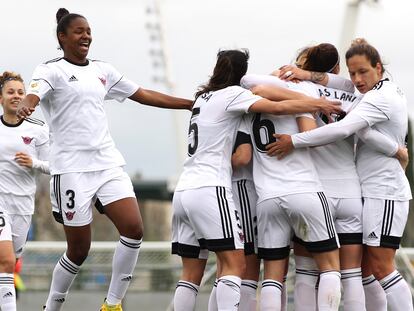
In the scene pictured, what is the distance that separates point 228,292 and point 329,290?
2.66 feet

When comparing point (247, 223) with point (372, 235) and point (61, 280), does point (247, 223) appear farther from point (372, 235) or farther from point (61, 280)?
point (61, 280)

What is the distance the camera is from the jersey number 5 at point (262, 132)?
32.3 feet

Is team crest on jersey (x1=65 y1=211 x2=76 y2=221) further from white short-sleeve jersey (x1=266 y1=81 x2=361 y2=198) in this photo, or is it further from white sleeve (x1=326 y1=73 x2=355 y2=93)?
white sleeve (x1=326 y1=73 x2=355 y2=93)

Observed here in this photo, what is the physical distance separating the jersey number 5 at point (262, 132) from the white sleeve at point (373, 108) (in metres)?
0.69

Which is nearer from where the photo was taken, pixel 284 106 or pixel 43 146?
pixel 284 106

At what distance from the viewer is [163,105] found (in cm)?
1095

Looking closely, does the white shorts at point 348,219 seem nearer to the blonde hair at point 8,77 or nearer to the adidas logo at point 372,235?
the adidas logo at point 372,235

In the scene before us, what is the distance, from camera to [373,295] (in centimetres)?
1049

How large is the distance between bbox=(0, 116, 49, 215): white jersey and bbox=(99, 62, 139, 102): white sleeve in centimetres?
121

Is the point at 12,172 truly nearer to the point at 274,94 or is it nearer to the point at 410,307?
the point at 274,94

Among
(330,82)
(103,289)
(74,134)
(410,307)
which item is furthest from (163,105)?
(103,289)

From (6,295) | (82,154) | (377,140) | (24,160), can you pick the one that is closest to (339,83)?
(377,140)

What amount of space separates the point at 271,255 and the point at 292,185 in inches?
23.9

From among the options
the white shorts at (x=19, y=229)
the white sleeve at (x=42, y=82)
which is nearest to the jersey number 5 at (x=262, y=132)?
the white sleeve at (x=42, y=82)
